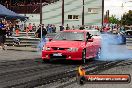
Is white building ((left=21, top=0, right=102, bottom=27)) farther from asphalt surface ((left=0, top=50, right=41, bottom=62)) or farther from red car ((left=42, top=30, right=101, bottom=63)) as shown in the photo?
red car ((left=42, top=30, right=101, bottom=63))

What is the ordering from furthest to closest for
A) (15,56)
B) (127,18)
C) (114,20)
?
(114,20), (127,18), (15,56)

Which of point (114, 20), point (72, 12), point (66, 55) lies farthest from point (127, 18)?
point (66, 55)

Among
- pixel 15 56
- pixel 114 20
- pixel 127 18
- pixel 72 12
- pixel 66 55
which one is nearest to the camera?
pixel 66 55

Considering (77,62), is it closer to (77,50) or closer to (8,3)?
(77,50)

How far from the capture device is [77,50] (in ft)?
49.2

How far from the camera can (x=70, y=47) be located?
49.1ft

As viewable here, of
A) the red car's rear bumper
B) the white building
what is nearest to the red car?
the red car's rear bumper

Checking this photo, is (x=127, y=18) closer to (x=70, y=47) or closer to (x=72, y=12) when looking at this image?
(x=72, y=12)

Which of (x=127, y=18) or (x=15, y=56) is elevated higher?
(x=127, y=18)

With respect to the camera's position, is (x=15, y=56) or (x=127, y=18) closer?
(x=15, y=56)

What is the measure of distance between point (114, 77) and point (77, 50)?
11.9 metres

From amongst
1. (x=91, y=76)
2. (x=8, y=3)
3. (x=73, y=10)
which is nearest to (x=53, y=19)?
(x=73, y=10)

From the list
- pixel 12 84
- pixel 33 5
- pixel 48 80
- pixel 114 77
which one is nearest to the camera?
pixel 114 77

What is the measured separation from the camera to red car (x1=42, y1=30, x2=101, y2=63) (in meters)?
14.9
